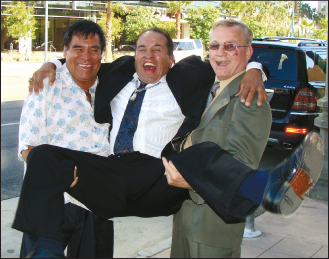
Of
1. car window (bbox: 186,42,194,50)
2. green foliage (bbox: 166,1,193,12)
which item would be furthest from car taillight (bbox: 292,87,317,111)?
green foliage (bbox: 166,1,193,12)

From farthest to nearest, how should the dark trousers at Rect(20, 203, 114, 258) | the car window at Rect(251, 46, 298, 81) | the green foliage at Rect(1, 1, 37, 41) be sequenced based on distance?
the green foliage at Rect(1, 1, 37, 41) → the car window at Rect(251, 46, 298, 81) → the dark trousers at Rect(20, 203, 114, 258)

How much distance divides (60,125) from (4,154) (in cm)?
529

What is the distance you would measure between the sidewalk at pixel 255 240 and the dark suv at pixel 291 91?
6.11 feet

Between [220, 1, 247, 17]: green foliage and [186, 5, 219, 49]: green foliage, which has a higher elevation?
[220, 1, 247, 17]: green foliage

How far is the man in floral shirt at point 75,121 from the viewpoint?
290 cm

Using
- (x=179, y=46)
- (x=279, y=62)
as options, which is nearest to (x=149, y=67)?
(x=279, y=62)

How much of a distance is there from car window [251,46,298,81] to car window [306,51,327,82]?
28 centimetres

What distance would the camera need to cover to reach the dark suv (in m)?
6.70

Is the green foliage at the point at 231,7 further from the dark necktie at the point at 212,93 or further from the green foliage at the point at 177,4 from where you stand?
the dark necktie at the point at 212,93

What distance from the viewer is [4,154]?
7727 mm

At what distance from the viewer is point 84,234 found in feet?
10.1

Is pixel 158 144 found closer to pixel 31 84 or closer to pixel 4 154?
pixel 31 84

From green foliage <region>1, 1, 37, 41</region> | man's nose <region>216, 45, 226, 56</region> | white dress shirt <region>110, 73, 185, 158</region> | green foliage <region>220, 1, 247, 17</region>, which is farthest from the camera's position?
green foliage <region>220, 1, 247, 17</region>

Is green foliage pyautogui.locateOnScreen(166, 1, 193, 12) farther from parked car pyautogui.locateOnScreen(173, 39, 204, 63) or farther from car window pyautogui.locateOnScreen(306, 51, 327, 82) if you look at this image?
car window pyautogui.locateOnScreen(306, 51, 327, 82)
